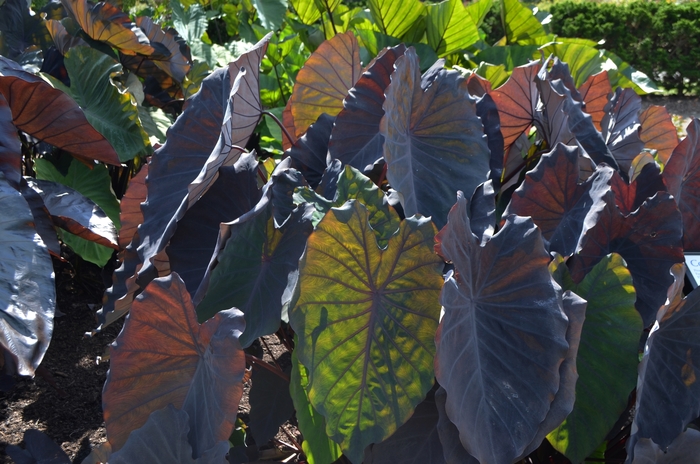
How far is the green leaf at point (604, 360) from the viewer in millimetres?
1004

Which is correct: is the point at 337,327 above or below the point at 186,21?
above

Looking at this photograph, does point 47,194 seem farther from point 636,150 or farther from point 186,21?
point 186,21

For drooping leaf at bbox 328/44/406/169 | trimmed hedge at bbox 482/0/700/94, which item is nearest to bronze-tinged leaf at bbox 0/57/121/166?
drooping leaf at bbox 328/44/406/169

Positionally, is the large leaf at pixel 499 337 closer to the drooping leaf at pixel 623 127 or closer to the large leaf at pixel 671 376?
the large leaf at pixel 671 376

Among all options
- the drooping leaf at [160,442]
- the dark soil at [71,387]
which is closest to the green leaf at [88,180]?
the dark soil at [71,387]

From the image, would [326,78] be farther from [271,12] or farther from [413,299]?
[271,12]

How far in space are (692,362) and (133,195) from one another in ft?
4.16

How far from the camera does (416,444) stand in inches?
40.3

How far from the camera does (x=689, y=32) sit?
750cm

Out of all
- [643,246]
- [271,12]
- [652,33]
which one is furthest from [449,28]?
A: [652,33]

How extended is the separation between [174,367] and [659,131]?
60.8 inches

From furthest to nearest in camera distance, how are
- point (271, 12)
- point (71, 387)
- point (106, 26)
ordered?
point (271, 12)
point (106, 26)
point (71, 387)

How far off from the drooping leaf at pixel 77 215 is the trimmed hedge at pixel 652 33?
6974 mm

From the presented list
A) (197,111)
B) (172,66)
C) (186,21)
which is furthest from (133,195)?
(186,21)
